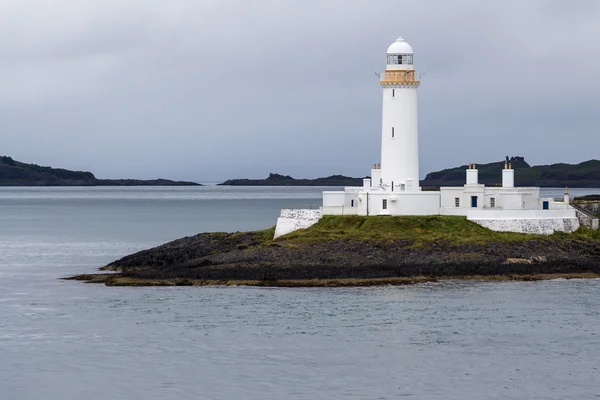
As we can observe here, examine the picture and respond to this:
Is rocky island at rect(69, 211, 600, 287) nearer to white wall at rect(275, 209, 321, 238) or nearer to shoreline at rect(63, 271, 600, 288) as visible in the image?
shoreline at rect(63, 271, 600, 288)

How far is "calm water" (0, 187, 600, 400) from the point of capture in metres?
27.2

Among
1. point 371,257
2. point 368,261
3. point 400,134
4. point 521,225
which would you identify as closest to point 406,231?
point 371,257

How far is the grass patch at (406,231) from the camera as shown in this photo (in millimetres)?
48906

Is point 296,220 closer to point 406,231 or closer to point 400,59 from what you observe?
point 406,231

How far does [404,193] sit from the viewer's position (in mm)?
52312

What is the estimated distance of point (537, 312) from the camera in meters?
37.3

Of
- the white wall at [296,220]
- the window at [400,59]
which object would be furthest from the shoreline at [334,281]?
the window at [400,59]

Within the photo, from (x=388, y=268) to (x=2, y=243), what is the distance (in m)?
41.6

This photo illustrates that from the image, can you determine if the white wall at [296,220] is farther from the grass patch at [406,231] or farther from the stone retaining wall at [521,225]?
the stone retaining wall at [521,225]

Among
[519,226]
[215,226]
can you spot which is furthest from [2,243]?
[519,226]

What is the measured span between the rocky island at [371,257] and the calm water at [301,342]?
1529 mm

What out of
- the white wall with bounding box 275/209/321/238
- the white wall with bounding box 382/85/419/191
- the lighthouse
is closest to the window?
the lighthouse

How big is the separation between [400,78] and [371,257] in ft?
38.8

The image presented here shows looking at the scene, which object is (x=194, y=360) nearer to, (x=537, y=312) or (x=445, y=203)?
(x=537, y=312)
